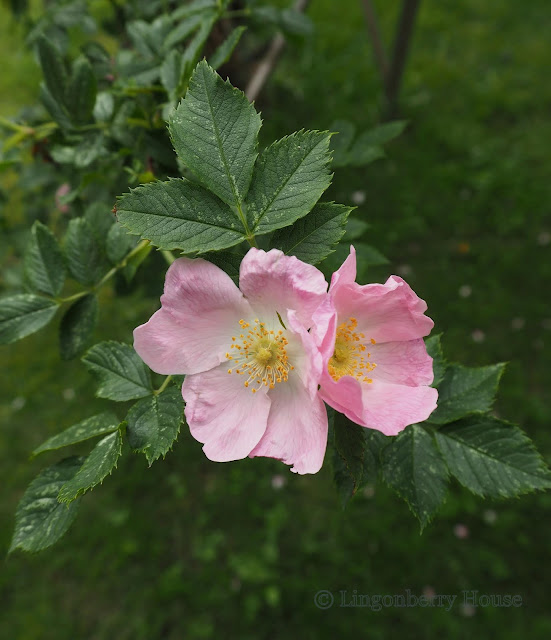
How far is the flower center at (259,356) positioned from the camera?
919 mm

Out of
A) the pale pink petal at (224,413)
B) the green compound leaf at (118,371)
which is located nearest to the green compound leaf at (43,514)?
the green compound leaf at (118,371)

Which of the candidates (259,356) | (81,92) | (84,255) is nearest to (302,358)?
(259,356)

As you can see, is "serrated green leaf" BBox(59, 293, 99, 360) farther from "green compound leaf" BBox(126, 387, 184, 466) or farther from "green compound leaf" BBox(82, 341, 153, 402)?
"green compound leaf" BBox(126, 387, 184, 466)

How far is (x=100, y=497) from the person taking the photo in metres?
2.90

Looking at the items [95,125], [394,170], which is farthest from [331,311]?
[394,170]

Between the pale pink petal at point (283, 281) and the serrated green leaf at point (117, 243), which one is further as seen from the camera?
the serrated green leaf at point (117, 243)

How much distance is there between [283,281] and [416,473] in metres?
0.48

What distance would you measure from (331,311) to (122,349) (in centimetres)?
50

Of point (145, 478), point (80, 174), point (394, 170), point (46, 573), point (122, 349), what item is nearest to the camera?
point (122, 349)

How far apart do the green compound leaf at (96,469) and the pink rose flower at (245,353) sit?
5.7 inches

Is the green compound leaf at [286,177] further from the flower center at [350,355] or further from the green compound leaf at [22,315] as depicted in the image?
the green compound leaf at [22,315]

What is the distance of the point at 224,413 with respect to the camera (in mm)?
884

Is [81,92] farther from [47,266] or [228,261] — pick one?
[228,261]

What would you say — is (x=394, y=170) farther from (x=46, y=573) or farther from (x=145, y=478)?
(x=46, y=573)
